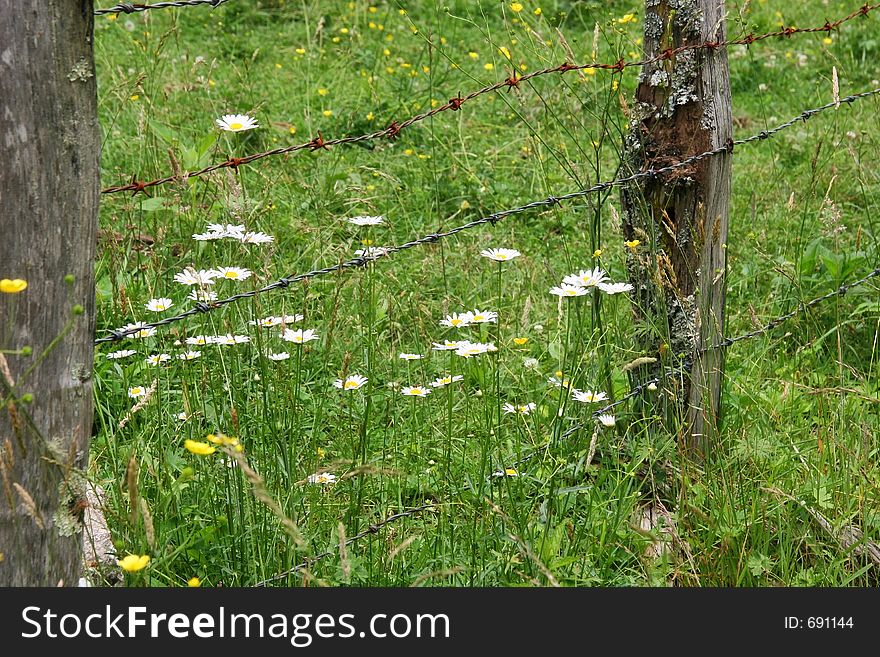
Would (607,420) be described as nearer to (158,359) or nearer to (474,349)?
(474,349)

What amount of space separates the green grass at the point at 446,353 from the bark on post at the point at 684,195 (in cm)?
10

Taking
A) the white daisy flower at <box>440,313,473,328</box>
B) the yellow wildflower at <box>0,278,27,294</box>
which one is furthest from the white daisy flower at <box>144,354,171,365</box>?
the yellow wildflower at <box>0,278,27,294</box>

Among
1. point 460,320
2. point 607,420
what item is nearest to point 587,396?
point 607,420

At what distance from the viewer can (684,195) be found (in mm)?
2762

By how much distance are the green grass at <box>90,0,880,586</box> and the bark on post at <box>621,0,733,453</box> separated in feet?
0.33

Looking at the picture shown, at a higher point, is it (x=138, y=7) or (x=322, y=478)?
(x=138, y=7)

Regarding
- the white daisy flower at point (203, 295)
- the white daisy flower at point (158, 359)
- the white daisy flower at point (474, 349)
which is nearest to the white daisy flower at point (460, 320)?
the white daisy flower at point (474, 349)

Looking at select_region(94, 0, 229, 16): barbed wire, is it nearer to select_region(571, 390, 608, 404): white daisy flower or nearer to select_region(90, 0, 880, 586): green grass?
select_region(90, 0, 880, 586): green grass

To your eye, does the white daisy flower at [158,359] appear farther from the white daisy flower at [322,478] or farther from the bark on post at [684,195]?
the bark on post at [684,195]

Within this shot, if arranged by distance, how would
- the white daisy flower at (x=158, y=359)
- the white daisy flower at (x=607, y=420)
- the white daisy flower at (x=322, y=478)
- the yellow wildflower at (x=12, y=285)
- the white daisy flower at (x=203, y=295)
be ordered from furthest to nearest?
the white daisy flower at (x=607, y=420), the white daisy flower at (x=158, y=359), the white daisy flower at (x=322, y=478), the white daisy flower at (x=203, y=295), the yellow wildflower at (x=12, y=285)

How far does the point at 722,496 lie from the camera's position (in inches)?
96.6

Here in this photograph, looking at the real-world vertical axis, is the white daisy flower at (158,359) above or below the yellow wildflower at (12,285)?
below

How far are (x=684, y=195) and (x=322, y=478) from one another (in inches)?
49.2

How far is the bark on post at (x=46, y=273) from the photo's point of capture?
1.54 metres
